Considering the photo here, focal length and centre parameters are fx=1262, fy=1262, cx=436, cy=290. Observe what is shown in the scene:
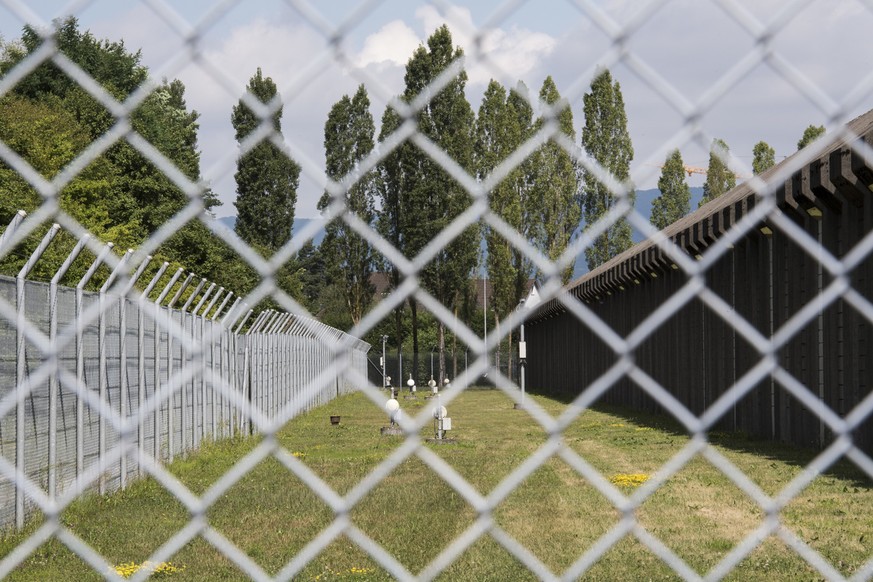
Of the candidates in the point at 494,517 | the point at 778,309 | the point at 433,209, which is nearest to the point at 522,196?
the point at 433,209

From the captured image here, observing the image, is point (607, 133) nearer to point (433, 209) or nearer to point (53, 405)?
point (433, 209)

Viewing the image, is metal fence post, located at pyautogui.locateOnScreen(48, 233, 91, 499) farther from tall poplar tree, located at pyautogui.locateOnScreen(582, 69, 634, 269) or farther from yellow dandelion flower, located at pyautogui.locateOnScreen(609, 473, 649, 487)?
tall poplar tree, located at pyautogui.locateOnScreen(582, 69, 634, 269)

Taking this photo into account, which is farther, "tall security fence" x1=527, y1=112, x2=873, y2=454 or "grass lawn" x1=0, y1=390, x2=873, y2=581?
"tall security fence" x1=527, y1=112, x2=873, y2=454

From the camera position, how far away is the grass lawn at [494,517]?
7059 millimetres

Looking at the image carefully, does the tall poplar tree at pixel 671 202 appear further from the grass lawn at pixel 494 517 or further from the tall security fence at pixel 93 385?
the grass lawn at pixel 494 517

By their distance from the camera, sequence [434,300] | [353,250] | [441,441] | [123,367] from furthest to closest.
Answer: [353,250]
[441,441]
[123,367]
[434,300]

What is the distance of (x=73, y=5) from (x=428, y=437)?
16898 mm

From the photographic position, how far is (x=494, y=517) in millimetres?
9180

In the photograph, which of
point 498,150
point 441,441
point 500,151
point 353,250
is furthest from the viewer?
point 353,250

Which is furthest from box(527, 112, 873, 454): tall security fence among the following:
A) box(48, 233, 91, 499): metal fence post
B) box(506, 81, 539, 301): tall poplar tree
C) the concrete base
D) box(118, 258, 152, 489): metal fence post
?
box(506, 81, 539, 301): tall poplar tree

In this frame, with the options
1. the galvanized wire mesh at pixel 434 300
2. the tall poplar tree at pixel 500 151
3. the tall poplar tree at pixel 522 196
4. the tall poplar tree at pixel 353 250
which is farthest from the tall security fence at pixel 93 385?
the tall poplar tree at pixel 353 250

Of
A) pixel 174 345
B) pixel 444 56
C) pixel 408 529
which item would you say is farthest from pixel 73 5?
pixel 444 56

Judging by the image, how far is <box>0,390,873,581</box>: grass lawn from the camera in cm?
706

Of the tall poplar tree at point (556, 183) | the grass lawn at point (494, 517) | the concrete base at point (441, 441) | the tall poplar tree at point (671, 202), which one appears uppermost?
the tall poplar tree at point (671, 202)
